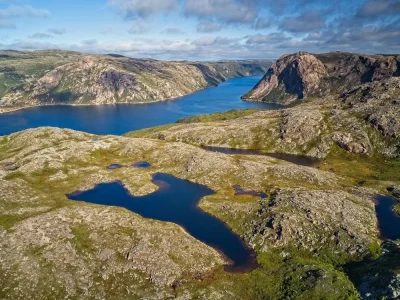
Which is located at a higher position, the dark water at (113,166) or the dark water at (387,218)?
the dark water at (387,218)

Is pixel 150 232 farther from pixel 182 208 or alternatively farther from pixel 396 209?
pixel 396 209

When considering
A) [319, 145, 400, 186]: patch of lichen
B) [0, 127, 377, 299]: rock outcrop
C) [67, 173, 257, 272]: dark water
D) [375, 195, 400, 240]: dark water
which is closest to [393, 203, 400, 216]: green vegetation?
[375, 195, 400, 240]: dark water

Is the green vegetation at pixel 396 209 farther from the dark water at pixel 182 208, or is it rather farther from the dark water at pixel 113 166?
the dark water at pixel 113 166

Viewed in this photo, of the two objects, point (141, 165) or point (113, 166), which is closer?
point (113, 166)

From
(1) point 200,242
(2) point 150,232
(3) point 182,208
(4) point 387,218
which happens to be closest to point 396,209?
(4) point 387,218

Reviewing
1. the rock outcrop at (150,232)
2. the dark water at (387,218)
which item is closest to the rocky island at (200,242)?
the rock outcrop at (150,232)

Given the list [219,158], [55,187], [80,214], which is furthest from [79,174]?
[219,158]
